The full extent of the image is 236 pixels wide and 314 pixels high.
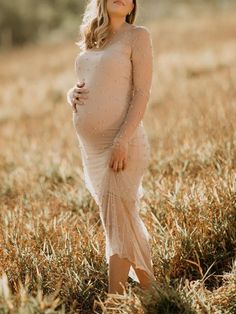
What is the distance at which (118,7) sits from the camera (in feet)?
11.1

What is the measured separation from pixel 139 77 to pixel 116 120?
27cm

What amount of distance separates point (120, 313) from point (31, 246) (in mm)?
1056

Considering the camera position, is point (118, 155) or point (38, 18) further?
point (38, 18)

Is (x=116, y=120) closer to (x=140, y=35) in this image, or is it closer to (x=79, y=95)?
(x=79, y=95)

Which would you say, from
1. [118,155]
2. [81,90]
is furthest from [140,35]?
[118,155]

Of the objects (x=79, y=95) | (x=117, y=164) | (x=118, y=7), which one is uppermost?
(x=118, y=7)

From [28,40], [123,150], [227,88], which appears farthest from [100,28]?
[28,40]

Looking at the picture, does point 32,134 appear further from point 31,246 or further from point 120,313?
point 120,313

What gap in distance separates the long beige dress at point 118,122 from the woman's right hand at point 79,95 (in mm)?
26

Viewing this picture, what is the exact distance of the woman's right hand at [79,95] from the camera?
3.40 meters

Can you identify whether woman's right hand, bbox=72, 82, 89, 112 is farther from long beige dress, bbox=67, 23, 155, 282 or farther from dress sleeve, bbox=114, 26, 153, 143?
dress sleeve, bbox=114, 26, 153, 143

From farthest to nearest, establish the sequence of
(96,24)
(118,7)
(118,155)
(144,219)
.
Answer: (144,219), (96,24), (118,7), (118,155)

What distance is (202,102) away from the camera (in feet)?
31.3

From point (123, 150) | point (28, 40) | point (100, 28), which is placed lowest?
point (28, 40)
